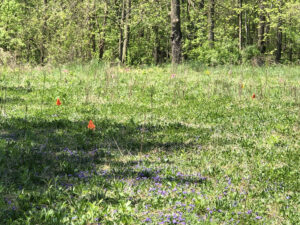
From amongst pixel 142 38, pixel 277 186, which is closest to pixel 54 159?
pixel 277 186

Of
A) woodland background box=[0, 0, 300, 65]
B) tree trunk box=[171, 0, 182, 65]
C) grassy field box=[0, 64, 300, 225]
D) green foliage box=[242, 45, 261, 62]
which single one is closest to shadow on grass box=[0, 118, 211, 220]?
grassy field box=[0, 64, 300, 225]

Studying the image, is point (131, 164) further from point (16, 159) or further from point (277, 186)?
point (277, 186)

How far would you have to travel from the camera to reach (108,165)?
221 inches

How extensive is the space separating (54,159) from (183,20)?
2898 cm

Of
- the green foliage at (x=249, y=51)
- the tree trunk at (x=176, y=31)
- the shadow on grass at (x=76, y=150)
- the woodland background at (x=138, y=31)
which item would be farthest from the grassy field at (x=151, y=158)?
the green foliage at (x=249, y=51)

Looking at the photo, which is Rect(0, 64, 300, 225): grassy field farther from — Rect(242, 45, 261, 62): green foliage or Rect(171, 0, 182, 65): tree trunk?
Rect(242, 45, 261, 62): green foliage

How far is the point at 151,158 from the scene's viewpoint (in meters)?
6.07

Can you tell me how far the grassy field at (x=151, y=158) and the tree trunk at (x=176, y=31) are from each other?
23.1ft

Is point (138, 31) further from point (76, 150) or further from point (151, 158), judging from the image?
point (151, 158)

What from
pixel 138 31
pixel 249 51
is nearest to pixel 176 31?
pixel 249 51

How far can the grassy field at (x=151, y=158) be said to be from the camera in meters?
4.06

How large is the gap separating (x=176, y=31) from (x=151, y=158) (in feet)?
43.0

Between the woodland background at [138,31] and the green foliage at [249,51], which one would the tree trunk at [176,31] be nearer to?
the woodland background at [138,31]

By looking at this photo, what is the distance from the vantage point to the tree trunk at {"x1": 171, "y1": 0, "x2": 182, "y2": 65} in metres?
18.0
